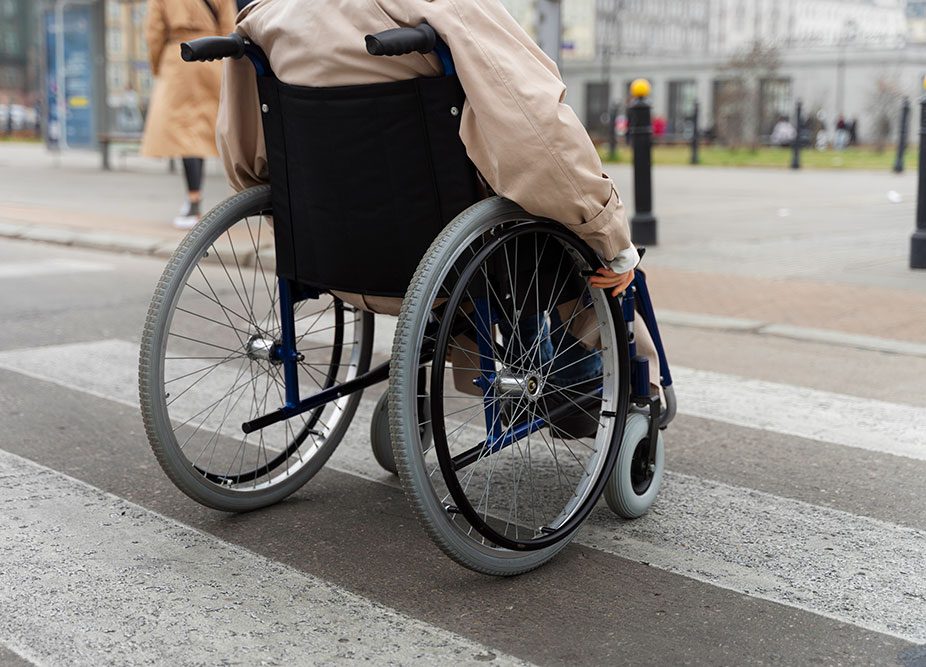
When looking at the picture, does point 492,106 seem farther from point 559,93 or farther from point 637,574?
point 637,574

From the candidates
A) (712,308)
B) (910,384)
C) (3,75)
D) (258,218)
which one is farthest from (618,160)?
(3,75)

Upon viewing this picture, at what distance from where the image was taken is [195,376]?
5078 millimetres

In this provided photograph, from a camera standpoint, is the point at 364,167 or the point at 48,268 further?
the point at 48,268

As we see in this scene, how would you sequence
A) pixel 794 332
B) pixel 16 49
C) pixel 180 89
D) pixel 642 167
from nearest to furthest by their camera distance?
pixel 794 332 → pixel 642 167 → pixel 180 89 → pixel 16 49

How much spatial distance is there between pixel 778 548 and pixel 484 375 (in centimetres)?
94

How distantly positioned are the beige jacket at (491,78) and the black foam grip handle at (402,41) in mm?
43

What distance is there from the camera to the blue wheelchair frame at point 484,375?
298 centimetres

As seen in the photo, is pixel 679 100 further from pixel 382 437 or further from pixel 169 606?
pixel 169 606

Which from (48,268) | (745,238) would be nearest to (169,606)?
(48,268)

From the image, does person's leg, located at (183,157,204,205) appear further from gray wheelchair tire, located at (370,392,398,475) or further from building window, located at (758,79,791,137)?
building window, located at (758,79,791,137)

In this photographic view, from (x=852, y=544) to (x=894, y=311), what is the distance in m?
3.86

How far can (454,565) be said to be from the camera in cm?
303

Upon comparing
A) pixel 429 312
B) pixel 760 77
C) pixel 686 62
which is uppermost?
pixel 686 62

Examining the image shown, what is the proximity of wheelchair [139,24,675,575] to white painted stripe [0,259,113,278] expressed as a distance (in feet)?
16.7
